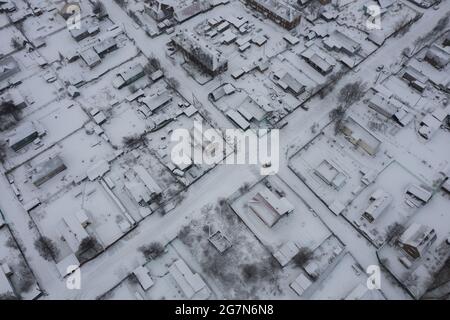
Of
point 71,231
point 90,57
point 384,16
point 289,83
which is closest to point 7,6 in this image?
point 90,57

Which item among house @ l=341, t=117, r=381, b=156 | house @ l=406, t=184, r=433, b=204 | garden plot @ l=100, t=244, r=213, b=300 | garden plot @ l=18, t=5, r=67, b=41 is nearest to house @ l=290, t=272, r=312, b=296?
garden plot @ l=100, t=244, r=213, b=300

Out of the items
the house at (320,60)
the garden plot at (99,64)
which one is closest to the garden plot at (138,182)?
the garden plot at (99,64)

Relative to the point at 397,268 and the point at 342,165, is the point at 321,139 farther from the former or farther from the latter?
the point at 397,268

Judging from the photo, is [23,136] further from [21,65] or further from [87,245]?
[87,245]

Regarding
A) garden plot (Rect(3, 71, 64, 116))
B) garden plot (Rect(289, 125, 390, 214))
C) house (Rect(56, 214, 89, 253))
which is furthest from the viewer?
garden plot (Rect(3, 71, 64, 116))

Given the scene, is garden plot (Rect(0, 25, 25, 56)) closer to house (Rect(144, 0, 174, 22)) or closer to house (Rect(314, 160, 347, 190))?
house (Rect(144, 0, 174, 22))

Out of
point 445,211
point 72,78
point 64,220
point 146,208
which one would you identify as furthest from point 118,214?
point 445,211
